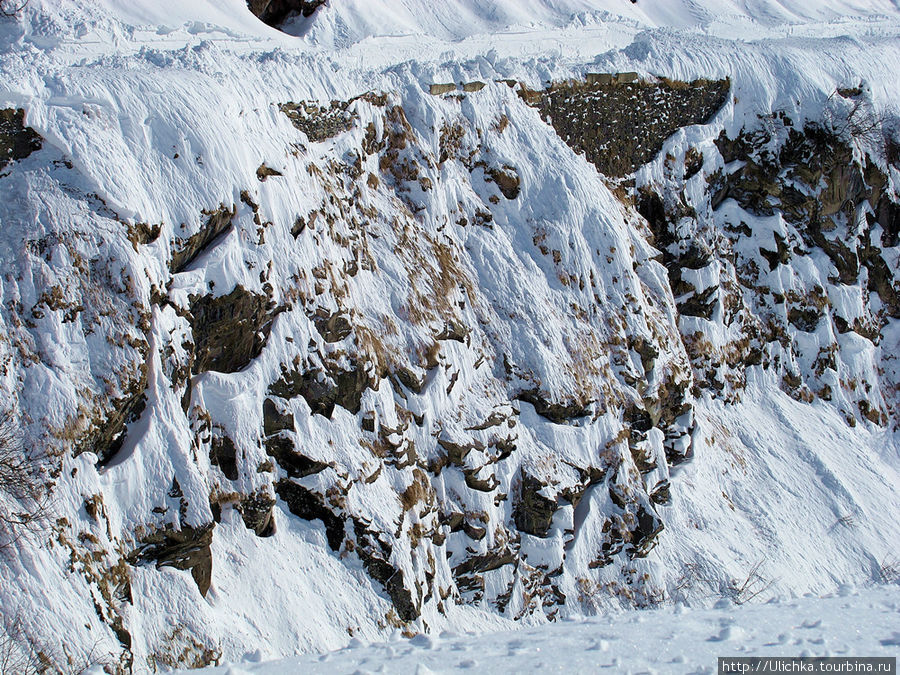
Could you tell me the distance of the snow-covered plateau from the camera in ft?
32.8

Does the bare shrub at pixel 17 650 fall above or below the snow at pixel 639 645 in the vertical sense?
below

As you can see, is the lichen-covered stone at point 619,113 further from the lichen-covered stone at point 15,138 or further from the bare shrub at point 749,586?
the lichen-covered stone at point 15,138

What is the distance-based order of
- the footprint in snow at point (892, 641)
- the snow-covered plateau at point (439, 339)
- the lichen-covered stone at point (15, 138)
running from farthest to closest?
the lichen-covered stone at point (15, 138)
the snow-covered plateau at point (439, 339)
the footprint in snow at point (892, 641)

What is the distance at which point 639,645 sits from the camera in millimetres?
8570

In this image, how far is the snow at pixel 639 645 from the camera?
815 centimetres

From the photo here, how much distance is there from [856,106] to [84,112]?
62.7 ft

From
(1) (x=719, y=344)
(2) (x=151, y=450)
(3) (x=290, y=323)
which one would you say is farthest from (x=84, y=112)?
(1) (x=719, y=344)

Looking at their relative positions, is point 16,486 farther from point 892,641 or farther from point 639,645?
point 892,641

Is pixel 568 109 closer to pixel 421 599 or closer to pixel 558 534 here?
pixel 558 534

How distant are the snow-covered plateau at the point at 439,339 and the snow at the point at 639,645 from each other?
0.07 metres

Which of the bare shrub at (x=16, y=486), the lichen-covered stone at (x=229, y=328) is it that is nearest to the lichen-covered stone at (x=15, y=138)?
the lichen-covered stone at (x=229, y=328)

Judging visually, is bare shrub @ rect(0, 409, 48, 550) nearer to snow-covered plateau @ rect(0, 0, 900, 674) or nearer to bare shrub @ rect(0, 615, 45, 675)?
snow-covered plateau @ rect(0, 0, 900, 674)

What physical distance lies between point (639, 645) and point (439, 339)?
22.5ft

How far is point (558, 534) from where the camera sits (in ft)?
45.4
